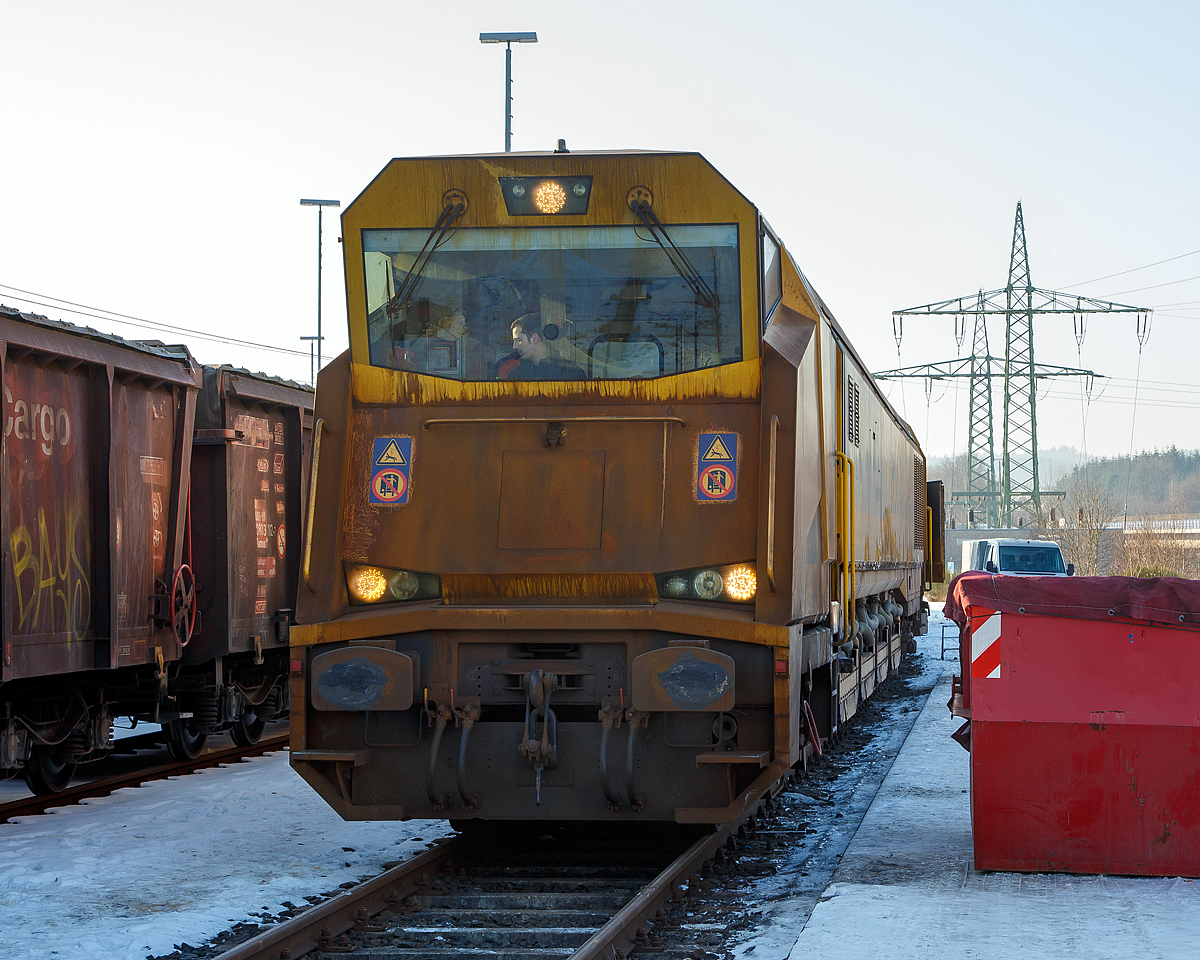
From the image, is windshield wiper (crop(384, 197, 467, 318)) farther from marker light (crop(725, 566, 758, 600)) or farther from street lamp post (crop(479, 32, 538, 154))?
street lamp post (crop(479, 32, 538, 154))

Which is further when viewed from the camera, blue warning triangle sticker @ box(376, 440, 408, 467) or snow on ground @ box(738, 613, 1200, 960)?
blue warning triangle sticker @ box(376, 440, 408, 467)

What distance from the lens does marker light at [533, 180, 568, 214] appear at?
7234mm

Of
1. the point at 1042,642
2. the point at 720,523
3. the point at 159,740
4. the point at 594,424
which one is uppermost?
the point at 594,424

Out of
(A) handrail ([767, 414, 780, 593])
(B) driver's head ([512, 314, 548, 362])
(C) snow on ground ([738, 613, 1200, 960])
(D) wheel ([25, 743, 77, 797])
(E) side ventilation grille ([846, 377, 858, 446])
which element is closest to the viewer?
(C) snow on ground ([738, 613, 1200, 960])

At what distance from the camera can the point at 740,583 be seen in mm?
6805

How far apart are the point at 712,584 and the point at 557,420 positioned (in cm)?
120

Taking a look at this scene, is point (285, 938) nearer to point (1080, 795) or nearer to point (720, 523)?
point (720, 523)

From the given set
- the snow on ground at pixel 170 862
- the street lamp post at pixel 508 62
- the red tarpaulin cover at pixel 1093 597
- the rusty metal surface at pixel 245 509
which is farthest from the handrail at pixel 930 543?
the red tarpaulin cover at pixel 1093 597

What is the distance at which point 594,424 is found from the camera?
23.2 feet

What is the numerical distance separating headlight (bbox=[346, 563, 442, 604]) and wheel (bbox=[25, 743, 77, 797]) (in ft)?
15.5

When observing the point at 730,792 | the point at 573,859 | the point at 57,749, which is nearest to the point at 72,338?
the point at 57,749

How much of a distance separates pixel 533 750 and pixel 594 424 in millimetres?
1754

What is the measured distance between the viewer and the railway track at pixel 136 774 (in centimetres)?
991

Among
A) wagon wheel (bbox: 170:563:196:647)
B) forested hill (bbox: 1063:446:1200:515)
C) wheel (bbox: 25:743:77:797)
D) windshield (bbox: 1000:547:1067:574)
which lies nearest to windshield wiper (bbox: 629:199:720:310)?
wagon wheel (bbox: 170:563:196:647)
